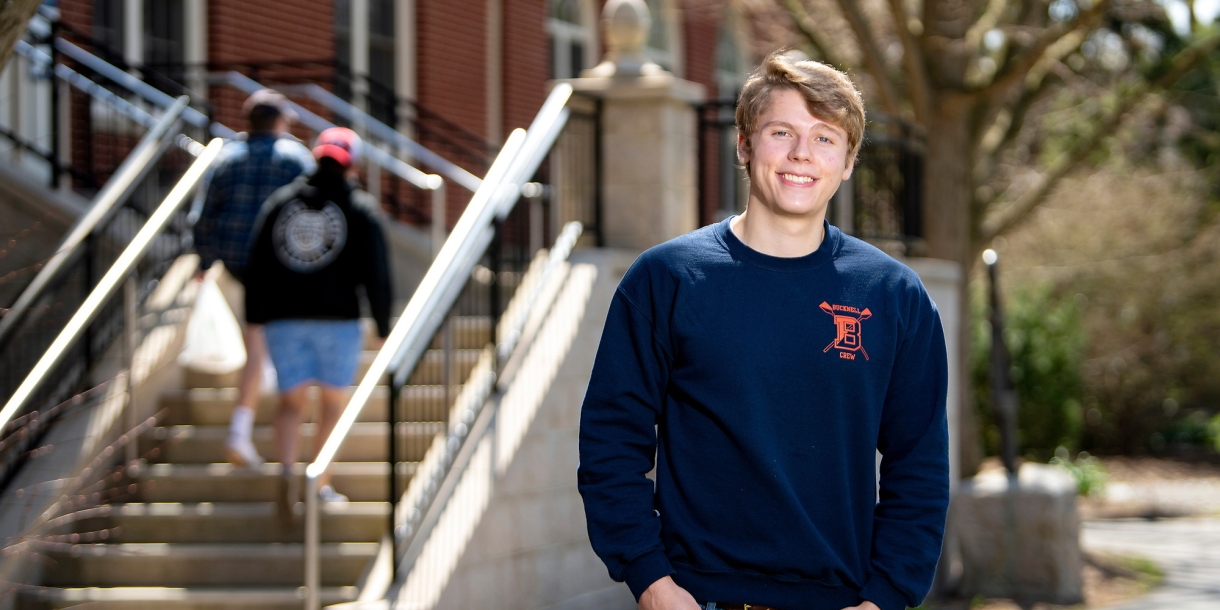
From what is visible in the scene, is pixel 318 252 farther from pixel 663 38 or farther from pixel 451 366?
pixel 663 38

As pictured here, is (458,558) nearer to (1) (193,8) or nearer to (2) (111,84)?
(2) (111,84)

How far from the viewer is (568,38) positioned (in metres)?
17.5

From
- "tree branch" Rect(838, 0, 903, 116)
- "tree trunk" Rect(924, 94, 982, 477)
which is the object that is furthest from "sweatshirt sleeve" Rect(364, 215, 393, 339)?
"tree trunk" Rect(924, 94, 982, 477)

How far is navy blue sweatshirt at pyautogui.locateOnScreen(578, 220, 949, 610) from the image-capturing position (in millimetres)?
2617

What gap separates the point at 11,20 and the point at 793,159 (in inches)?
95.0

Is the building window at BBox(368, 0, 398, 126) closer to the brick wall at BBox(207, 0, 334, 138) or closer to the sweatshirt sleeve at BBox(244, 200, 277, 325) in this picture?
the brick wall at BBox(207, 0, 334, 138)

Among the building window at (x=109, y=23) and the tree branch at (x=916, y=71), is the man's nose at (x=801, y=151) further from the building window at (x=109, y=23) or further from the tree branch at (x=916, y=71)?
the building window at (x=109, y=23)

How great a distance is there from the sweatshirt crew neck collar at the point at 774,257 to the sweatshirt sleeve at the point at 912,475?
0.75 feet

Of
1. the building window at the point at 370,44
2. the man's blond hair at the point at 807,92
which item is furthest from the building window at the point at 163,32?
the man's blond hair at the point at 807,92

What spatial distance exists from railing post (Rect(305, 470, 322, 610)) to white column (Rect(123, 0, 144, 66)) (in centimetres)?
670

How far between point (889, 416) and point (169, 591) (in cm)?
451

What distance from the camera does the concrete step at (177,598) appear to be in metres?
6.18

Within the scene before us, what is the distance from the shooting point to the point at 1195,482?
19.4 metres

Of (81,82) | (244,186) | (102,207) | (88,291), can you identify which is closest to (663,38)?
(81,82)
